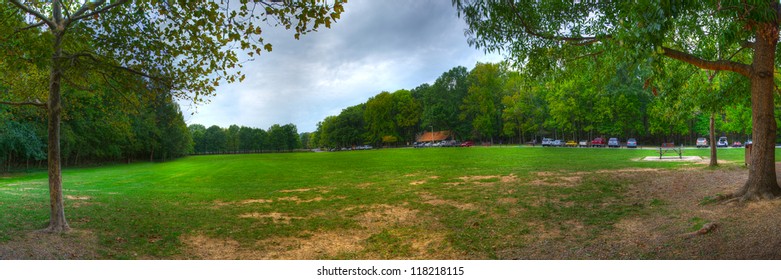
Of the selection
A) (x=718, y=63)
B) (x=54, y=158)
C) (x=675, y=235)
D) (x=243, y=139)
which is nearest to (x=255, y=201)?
(x=54, y=158)

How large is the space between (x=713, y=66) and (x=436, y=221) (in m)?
5.80

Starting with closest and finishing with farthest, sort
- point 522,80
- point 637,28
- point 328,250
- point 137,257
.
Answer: point 637,28
point 137,257
point 328,250
point 522,80

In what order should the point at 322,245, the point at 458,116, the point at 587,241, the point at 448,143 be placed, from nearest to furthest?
the point at 587,241 < the point at 322,245 < the point at 458,116 < the point at 448,143

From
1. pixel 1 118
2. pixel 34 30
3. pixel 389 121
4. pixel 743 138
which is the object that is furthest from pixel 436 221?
pixel 743 138

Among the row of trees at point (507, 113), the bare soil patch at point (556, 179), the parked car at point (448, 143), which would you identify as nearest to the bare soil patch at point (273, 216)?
the bare soil patch at point (556, 179)

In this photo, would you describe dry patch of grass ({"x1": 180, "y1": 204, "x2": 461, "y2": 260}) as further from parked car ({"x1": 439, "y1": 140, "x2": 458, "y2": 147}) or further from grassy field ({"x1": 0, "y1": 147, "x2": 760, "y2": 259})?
parked car ({"x1": 439, "y1": 140, "x2": 458, "y2": 147})

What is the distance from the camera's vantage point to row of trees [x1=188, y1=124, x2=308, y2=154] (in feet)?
167

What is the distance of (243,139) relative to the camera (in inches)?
2301

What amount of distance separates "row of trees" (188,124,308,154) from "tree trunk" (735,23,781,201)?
4929 centimetres

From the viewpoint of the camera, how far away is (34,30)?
5691 millimetres

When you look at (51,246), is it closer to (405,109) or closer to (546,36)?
(546,36)

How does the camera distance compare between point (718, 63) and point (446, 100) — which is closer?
point (718, 63)

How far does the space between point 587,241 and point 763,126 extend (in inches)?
174

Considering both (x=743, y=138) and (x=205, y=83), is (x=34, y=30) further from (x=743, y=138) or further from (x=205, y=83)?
(x=743, y=138)
